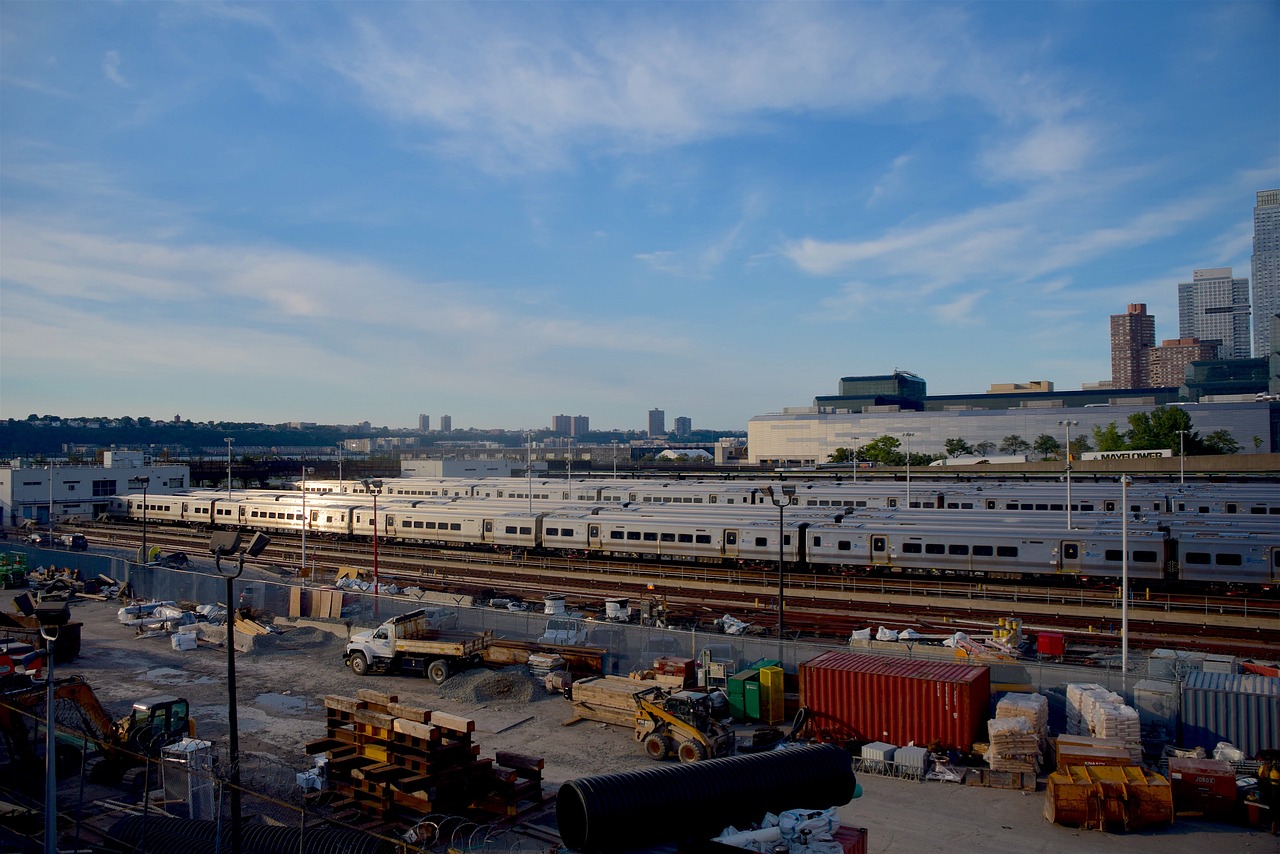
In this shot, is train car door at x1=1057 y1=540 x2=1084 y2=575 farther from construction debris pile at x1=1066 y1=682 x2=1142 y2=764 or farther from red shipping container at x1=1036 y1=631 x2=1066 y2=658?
construction debris pile at x1=1066 y1=682 x2=1142 y2=764

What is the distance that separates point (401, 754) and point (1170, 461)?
83.8 metres

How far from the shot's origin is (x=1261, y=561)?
29.0 metres

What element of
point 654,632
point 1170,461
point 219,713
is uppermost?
point 1170,461

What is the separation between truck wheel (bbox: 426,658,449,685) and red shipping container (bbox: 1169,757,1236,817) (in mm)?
16816

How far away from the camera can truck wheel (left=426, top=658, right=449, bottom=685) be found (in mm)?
22219

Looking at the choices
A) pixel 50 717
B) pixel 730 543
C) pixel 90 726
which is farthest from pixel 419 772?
pixel 730 543

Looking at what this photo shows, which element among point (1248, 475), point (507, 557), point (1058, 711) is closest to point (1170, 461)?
point (1248, 475)

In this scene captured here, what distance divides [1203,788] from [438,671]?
17.6 m

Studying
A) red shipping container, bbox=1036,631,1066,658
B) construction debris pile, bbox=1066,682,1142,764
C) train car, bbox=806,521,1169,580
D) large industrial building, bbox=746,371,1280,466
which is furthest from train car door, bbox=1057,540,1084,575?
large industrial building, bbox=746,371,1280,466

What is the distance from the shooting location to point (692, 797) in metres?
10.2

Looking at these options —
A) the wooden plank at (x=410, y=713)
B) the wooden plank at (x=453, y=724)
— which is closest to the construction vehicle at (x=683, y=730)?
the wooden plank at (x=453, y=724)

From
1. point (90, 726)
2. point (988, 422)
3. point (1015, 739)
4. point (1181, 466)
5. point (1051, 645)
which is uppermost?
point (988, 422)

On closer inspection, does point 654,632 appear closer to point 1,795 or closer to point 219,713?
point 219,713

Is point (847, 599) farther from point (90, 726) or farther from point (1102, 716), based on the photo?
point (90, 726)
